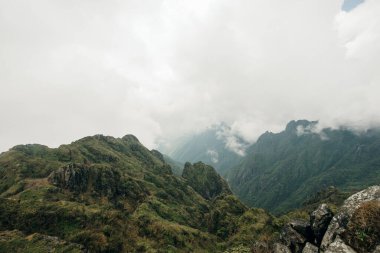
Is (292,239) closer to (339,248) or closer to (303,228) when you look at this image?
(303,228)

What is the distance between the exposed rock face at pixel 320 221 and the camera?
37.4 m

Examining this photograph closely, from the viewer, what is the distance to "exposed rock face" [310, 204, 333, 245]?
123ft

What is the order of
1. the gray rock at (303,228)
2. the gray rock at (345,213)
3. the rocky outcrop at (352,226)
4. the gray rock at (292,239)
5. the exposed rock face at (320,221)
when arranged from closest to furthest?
the rocky outcrop at (352,226), the gray rock at (345,213), the exposed rock face at (320,221), the gray rock at (292,239), the gray rock at (303,228)

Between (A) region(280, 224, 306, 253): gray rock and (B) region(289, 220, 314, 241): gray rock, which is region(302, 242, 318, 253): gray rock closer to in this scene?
(A) region(280, 224, 306, 253): gray rock

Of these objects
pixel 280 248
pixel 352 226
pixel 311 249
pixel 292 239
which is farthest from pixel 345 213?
pixel 280 248

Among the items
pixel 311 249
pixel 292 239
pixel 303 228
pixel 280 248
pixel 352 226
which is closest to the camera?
pixel 352 226

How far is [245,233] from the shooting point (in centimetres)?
19212

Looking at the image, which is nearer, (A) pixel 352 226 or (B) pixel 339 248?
(B) pixel 339 248

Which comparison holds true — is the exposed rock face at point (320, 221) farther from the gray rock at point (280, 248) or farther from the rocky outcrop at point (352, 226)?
the gray rock at point (280, 248)

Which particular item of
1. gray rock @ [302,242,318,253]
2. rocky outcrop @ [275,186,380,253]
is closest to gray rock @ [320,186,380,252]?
rocky outcrop @ [275,186,380,253]

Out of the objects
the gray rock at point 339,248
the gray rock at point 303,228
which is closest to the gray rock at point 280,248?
the gray rock at point 303,228

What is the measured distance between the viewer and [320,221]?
38.0 metres

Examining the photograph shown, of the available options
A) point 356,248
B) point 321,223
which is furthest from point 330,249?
point 321,223

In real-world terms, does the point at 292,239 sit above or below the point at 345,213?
below
